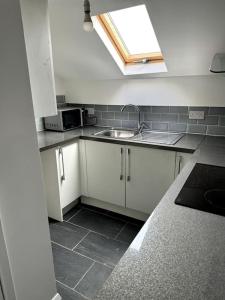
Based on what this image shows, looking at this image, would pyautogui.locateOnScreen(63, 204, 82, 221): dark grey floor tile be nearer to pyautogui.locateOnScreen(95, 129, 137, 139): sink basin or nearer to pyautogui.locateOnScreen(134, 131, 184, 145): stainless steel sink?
pyautogui.locateOnScreen(95, 129, 137, 139): sink basin

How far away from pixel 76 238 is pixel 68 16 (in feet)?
6.52

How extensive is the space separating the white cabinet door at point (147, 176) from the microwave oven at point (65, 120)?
852 millimetres

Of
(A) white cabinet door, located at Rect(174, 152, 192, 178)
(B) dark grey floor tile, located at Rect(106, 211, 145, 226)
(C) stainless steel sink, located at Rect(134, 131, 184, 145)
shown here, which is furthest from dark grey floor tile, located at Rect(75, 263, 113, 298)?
(C) stainless steel sink, located at Rect(134, 131, 184, 145)

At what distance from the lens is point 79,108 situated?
2730 mm

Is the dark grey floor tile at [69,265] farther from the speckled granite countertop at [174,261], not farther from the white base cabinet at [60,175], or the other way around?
the speckled granite countertop at [174,261]

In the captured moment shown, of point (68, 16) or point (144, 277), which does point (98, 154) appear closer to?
point (68, 16)

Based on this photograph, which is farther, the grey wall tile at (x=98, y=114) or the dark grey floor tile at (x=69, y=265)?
the grey wall tile at (x=98, y=114)

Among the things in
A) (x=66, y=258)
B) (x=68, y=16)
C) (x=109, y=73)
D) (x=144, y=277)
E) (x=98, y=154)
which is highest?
(x=68, y=16)

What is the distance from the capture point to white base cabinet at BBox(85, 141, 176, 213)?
2.01m

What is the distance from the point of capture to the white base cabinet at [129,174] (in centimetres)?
201

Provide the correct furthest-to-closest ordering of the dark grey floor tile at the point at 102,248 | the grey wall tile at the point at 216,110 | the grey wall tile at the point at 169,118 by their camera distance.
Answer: the grey wall tile at the point at 169,118 → the grey wall tile at the point at 216,110 → the dark grey floor tile at the point at 102,248

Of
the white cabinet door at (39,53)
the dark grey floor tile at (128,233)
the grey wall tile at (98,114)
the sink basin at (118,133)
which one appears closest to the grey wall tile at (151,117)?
the sink basin at (118,133)

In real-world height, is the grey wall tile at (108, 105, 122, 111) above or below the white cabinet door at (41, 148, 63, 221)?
above

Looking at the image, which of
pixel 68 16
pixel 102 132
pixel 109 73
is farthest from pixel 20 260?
pixel 109 73
